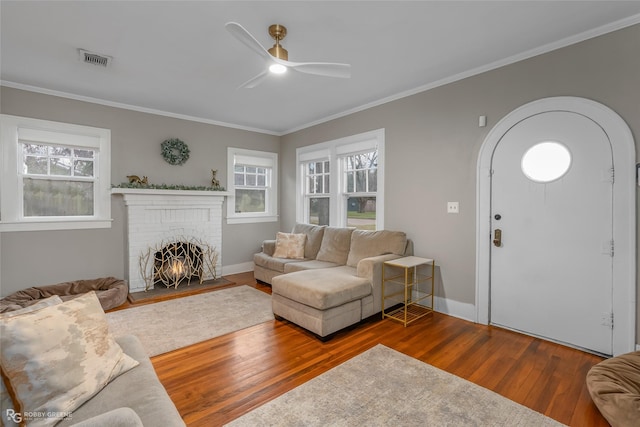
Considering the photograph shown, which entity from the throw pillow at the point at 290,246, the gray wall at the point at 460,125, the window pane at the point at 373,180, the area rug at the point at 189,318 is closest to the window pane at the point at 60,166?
the area rug at the point at 189,318

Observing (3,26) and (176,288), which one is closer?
(3,26)

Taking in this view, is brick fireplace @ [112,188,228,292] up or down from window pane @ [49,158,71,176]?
down

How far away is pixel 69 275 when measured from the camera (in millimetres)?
3857

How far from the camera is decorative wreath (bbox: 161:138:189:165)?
14.9ft

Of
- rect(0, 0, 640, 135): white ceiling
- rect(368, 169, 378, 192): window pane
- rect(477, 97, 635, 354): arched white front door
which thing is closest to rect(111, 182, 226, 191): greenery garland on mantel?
rect(0, 0, 640, 135): white ceiling

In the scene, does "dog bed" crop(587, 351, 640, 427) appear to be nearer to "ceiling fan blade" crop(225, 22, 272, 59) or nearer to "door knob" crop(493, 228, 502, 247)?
"door knob" crop(493, 228, 502, 247)

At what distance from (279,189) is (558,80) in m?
4.46

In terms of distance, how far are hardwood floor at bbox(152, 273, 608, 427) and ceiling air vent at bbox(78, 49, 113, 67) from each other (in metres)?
2.82

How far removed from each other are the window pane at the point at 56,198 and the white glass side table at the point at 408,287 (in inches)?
161

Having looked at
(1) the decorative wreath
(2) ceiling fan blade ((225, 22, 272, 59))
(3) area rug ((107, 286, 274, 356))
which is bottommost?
(3) area rug ((107, 286, 274, 356))

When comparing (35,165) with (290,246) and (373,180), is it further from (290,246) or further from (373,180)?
(373,180)

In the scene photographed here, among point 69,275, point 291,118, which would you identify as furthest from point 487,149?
point 69,275

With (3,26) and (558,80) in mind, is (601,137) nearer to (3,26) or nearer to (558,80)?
(558,80)

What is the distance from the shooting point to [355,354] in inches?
97.7
